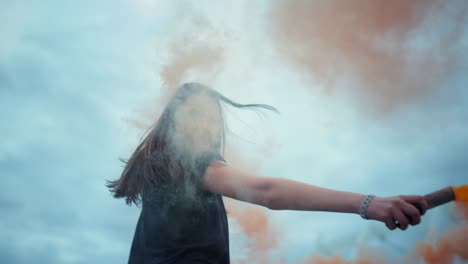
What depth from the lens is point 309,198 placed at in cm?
236

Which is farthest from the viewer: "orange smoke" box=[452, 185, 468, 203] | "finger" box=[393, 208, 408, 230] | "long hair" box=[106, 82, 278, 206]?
"long hair" box=[106, 82, 278, 206]

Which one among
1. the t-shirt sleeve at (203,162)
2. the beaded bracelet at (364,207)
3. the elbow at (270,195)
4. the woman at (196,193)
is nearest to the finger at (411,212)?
the woman at (196,193)

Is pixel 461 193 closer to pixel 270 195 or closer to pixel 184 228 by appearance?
pixel 270 195

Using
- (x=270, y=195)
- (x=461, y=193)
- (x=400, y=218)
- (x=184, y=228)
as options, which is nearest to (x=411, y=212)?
(x=400, y=218)

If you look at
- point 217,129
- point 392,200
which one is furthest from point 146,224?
point 392,200

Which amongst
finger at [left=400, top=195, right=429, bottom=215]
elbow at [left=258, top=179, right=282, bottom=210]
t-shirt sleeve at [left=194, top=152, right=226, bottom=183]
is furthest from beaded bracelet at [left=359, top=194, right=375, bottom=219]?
t-shirt sleeve at [left=194, top=152, right=226, bottom=183]

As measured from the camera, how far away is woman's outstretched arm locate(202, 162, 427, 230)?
2180mm

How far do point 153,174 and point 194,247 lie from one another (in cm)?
63

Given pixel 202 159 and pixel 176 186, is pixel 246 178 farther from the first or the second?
pixel 176 186

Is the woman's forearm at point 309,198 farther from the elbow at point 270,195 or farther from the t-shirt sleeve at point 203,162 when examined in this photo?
the t-shirt sleeve at point 203,162

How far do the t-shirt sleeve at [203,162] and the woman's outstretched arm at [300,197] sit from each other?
0.12 feet

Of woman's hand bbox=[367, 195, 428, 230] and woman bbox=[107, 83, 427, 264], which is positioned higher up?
woman bbox=[107, 83, 427, 264]

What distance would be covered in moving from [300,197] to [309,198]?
6cm

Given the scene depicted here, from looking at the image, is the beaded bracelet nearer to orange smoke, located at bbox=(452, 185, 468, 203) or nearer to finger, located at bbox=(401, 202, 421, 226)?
finger, located at bbox=(401, 202, 421, 226)
